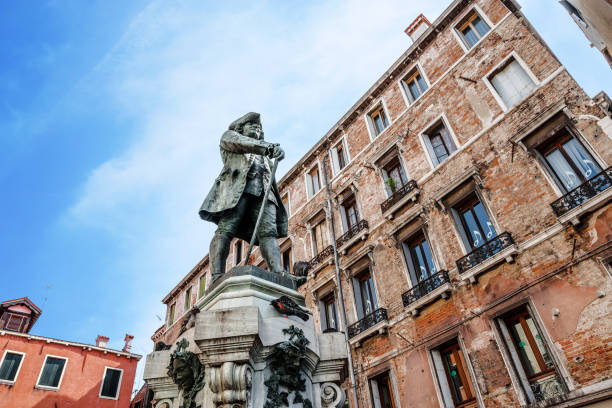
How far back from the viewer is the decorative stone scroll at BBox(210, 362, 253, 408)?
2.54m

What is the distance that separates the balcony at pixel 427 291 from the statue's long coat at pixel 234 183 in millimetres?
7118

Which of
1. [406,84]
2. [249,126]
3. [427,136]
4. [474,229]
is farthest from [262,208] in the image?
[406,84]

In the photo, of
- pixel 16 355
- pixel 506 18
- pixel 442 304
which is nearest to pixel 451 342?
pixel 442 304

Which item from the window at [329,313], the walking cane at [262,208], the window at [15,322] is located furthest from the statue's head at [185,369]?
the window at [15,322]

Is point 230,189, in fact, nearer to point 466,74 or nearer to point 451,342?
point 451,342

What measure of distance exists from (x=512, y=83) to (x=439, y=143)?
105 inches

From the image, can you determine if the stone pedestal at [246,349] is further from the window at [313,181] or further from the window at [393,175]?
the window at [313,181]

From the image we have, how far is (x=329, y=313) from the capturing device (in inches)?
556

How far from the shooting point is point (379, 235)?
12969mm

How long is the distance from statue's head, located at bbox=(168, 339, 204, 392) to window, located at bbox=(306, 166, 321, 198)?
1466cm

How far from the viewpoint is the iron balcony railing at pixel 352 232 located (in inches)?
537

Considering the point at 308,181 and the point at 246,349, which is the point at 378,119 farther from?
the point at 246,349

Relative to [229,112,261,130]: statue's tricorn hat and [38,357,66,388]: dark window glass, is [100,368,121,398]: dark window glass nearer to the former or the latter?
[38,357,66,388]: dark window glass

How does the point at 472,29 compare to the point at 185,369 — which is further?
the point at 472,29
